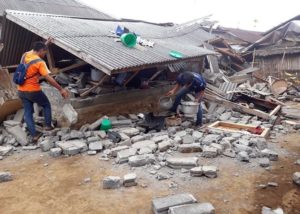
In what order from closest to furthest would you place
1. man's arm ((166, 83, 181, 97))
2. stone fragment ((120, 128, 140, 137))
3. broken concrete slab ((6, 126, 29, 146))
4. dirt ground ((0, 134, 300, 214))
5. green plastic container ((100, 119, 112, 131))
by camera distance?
dirt ground ((0, 134, 300, 214))
broken concrete slab ((6, 126, 29, 146))
stone fragment ((120, 128, 140, 137))
green plastic container ((100, 119, 112, 131))
man's arm ((166, 83, 181, 97))

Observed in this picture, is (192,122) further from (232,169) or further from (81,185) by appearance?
(81,185)

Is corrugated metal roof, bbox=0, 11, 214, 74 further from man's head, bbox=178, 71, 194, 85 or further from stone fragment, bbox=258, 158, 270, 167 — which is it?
stone fragment, bbox=258, 158, 270, 167

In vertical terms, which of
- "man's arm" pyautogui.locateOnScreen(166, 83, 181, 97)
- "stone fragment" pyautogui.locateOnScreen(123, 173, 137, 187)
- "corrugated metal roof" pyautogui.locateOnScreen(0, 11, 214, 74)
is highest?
"corrugated metal roof" pyautogui.locateOnScreen(0, 11, 214, 74)

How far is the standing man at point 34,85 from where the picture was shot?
689 centimetres

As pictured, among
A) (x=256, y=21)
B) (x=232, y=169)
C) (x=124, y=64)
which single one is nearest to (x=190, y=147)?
(x=232, y=169)

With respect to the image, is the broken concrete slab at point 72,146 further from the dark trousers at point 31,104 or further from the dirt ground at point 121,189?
the dark trousers at point 31,104

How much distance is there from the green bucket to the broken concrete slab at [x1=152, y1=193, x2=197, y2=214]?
17.1ft

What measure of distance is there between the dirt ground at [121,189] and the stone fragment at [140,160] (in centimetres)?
12

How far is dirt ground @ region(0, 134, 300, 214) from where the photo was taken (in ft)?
15.1

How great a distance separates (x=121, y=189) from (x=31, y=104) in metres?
3.42

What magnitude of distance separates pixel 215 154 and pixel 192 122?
2721mm

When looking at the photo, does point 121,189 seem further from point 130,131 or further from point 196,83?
point 196,83

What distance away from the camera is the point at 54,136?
739 centimetres

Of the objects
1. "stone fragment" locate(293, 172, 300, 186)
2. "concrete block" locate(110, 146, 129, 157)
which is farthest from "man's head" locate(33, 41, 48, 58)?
"stone fragment" locate(293, 172, 300, 186)
